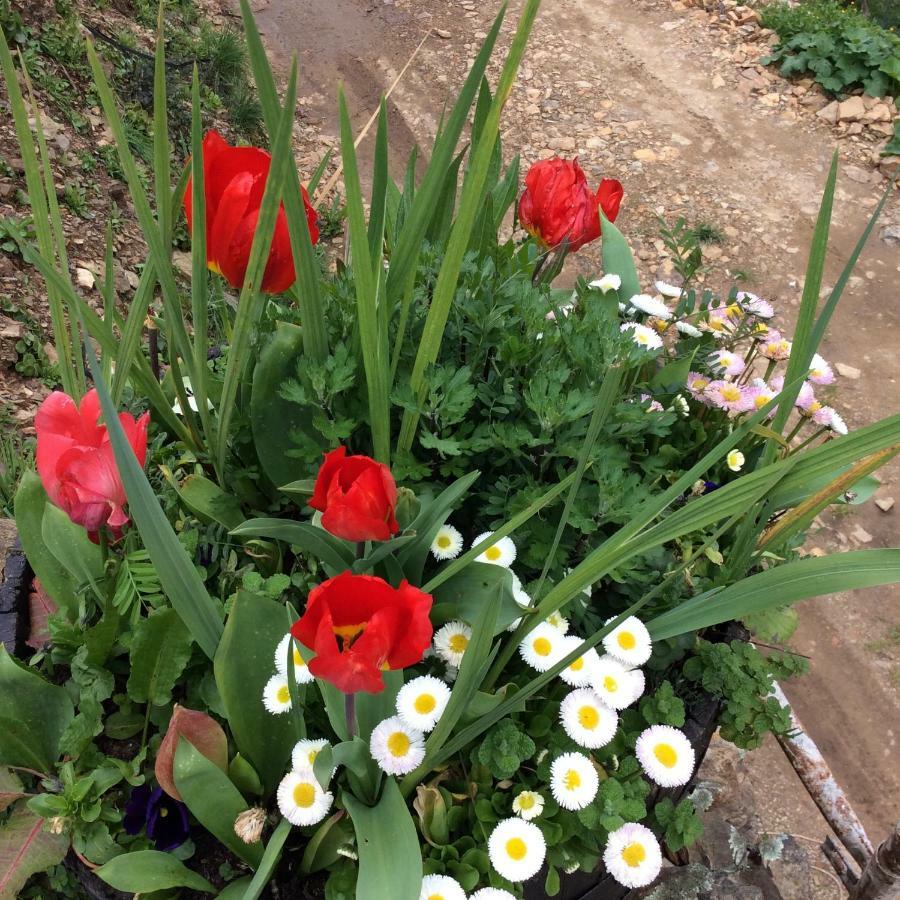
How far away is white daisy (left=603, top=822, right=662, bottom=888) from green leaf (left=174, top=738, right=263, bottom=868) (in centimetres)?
40

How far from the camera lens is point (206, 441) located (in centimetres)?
110

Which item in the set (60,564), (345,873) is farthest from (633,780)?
(60,564)

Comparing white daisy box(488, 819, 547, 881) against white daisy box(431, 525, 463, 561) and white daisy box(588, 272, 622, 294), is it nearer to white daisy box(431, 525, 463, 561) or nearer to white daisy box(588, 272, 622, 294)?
white daisy box(431, 525, 463, 561)

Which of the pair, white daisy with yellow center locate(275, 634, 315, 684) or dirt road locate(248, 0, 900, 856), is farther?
dirt road locate(248, 0, 900, 856)

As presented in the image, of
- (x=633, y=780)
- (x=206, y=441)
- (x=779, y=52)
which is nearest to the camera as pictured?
(x=633, y=780)

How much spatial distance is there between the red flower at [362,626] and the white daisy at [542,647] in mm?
259

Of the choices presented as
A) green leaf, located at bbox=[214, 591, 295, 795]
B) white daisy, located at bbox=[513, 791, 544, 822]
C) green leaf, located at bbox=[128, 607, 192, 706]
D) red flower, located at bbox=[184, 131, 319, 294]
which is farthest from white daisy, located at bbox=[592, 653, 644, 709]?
red flower, located at bbox=[184, 131, 319, 294]

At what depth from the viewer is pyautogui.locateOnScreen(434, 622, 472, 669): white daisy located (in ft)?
3.10

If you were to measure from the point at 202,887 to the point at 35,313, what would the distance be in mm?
1891

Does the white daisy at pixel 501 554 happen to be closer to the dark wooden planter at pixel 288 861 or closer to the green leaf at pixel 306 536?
the green leaf at pixel 306 536

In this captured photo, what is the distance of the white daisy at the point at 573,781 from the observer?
88 cm

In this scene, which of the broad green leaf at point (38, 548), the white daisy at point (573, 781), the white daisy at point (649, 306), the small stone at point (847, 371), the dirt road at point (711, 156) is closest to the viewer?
the white daisy at point (573, 781)

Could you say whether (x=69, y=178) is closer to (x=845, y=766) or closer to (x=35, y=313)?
(x=35, y=313)

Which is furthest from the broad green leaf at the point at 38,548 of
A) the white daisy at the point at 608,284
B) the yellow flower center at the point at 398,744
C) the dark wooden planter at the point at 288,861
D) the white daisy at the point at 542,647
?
the white daisy at the point at 608,284
